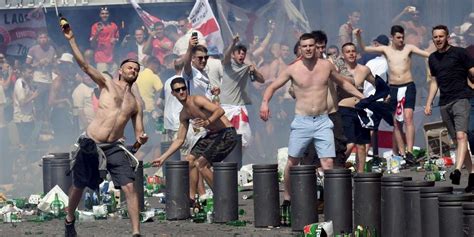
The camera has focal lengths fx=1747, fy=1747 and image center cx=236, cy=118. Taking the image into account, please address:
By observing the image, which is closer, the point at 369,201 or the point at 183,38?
the point at 369,201

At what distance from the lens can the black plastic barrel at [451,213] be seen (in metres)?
12.8

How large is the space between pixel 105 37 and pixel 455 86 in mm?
10946

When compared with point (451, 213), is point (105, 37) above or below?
above

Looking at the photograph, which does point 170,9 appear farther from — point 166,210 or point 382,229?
point 382,229

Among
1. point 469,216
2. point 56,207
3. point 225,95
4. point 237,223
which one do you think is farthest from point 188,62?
point 469,216

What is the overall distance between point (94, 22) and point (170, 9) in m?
1.28

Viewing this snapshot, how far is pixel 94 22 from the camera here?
28906mm

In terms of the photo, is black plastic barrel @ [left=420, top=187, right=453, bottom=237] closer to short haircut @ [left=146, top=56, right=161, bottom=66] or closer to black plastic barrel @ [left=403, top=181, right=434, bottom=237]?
black plastic barrel @ [left=403, top=181, right=434, bottom=237]

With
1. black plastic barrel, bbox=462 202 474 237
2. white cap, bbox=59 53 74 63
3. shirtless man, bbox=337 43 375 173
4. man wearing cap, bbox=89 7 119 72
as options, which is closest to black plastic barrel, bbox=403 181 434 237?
black plastic barrel, bbox=462 202 474 237

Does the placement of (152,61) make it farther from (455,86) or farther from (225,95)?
(455,86)


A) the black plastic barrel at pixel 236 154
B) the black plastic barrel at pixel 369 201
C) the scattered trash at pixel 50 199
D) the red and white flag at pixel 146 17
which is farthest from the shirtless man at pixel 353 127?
the red and white flag at pixel 146 17

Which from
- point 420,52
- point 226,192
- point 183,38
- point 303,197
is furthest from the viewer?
point 183,38

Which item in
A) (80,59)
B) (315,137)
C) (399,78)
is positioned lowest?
(315,137)

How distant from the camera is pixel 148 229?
17469mm
